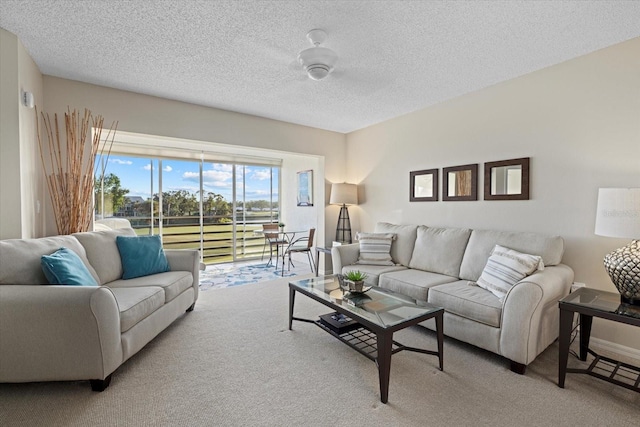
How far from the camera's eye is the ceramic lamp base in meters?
1.91

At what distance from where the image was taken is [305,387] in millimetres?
1926

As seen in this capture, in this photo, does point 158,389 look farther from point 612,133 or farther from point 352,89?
point 612,133

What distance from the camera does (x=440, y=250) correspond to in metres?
3.25

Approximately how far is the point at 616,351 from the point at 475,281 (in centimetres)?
111

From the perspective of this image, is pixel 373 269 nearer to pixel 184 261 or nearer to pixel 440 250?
pixel 440 250

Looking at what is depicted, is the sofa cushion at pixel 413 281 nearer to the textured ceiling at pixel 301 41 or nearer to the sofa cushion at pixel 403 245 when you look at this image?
the sofa cushion at pixel 403 245

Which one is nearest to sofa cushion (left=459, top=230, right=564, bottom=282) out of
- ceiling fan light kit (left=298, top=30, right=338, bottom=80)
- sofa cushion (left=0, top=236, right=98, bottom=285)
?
ceiling fan light kit (left=298, top=30, right=338, bottom=80)

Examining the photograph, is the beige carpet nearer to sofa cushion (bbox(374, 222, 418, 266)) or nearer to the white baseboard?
the white baseboard

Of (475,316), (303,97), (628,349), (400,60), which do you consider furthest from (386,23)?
(628,349)

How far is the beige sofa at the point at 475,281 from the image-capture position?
2.06 metres

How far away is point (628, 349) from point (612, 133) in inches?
68.0

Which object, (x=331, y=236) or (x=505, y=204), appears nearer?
(x=505, y=204)

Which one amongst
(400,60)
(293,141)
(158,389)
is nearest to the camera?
(158,389)

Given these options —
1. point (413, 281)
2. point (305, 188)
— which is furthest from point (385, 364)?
point (305, 188)
